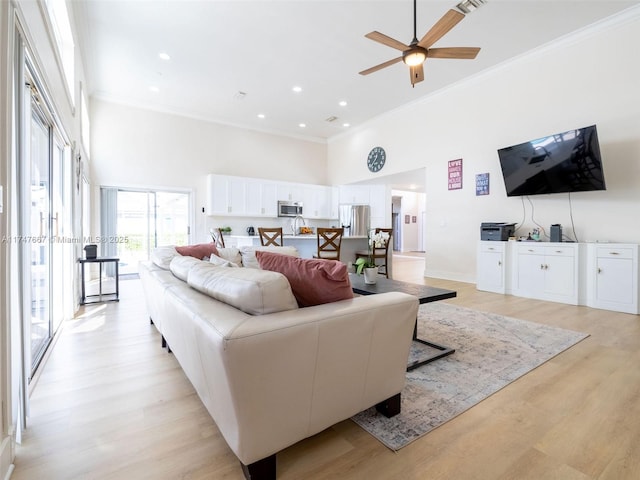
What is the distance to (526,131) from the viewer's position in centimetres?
462

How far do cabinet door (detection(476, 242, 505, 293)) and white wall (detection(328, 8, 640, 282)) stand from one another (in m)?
0.54

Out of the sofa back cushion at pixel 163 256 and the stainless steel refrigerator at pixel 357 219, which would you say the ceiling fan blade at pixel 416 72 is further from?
the stainless steel refrigerator at pixel 357 219

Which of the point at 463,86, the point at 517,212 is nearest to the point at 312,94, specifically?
the point at 463,86

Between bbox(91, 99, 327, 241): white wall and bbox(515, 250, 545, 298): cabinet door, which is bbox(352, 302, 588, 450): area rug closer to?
bbox(515, 250, 545, 298): cabinet door

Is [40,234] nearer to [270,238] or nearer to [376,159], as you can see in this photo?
[270,238]

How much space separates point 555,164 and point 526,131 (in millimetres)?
921

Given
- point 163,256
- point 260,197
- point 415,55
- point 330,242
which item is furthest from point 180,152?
point 415,55

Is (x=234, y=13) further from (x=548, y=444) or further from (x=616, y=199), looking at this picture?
(x=616, y=199)

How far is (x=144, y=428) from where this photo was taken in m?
1.46

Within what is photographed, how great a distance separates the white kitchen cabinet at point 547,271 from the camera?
12.6 feet

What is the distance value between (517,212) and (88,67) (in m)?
7.36

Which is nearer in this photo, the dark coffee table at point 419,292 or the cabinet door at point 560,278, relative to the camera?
the dark coffee table at point 419,292

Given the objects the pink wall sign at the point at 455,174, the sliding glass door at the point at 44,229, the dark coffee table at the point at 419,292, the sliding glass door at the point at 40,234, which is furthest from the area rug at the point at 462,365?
the pink wall sign at the point at 455,174

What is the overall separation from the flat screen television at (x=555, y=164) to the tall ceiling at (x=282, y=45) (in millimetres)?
1497
